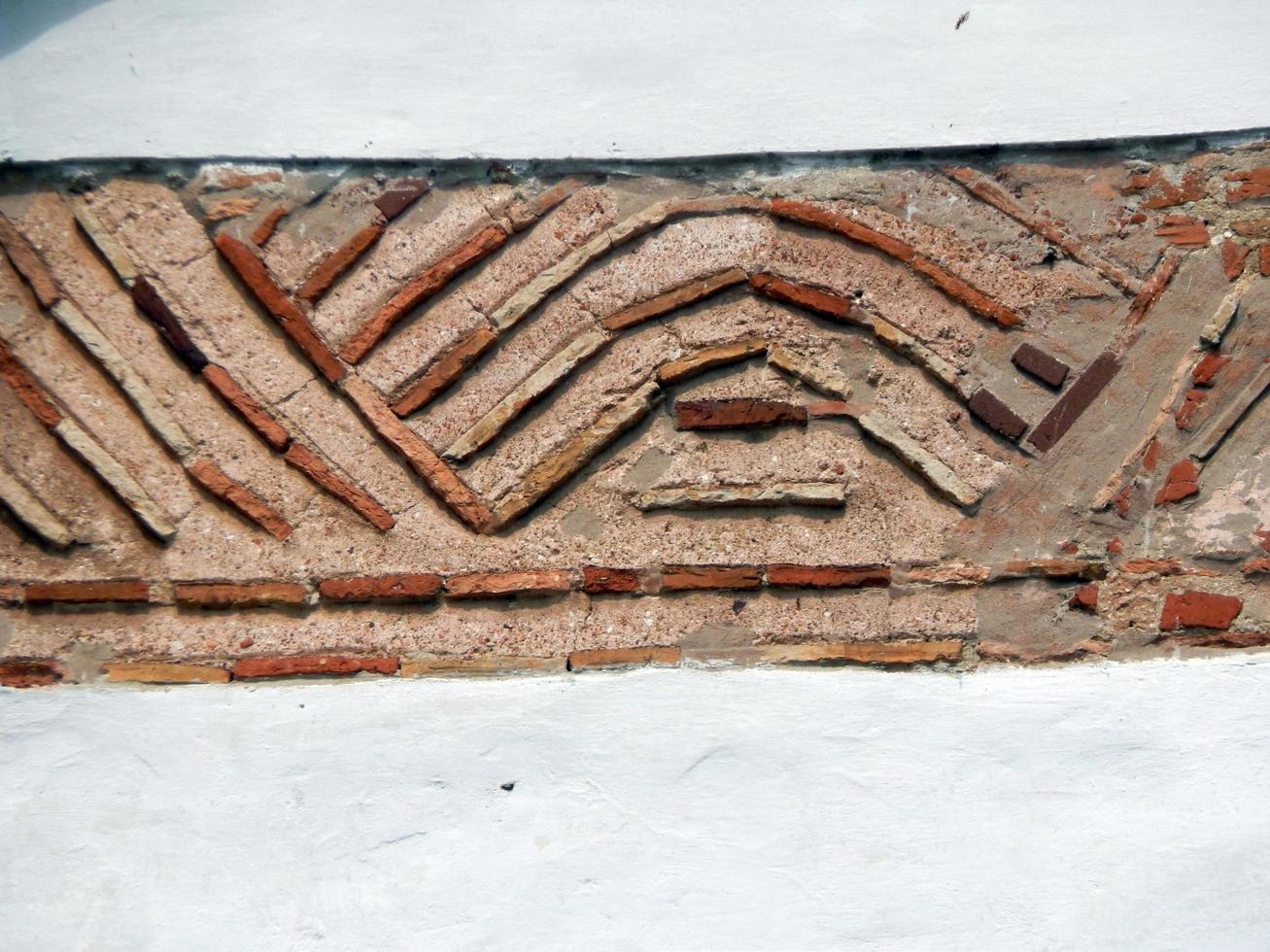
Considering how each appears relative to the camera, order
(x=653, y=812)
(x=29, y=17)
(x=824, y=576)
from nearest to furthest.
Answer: (x=653, y=812), (x=824, y=576), (x=29, y=17)

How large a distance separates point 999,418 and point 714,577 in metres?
0.79

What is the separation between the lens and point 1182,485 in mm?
2330

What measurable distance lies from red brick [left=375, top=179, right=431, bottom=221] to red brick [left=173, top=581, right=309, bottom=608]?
941 mm

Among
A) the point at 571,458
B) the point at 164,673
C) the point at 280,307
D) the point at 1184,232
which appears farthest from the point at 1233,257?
the point at 164,673

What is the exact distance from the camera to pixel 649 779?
224 centimetres

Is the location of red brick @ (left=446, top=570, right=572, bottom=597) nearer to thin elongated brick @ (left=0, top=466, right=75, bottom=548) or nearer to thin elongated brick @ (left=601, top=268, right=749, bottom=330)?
thin elongated brick @ (left=601, top=268, right=749, bottom=330)

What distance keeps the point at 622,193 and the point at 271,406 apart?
3.32 feet

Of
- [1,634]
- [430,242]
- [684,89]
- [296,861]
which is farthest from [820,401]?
[1,634]

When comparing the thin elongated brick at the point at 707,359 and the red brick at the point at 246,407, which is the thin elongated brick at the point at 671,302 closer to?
the thin elongated brick at the point at 707,359

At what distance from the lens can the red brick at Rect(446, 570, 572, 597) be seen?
2342 mm

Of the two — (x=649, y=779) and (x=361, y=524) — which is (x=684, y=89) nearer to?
(x=361, y=524)

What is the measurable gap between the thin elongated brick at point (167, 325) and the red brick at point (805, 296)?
4.50 feet

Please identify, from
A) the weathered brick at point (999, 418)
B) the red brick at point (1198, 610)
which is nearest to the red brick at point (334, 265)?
the weathered brick at point (999, 418)

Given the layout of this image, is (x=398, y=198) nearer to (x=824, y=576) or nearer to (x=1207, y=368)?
(x=824, y=576)
